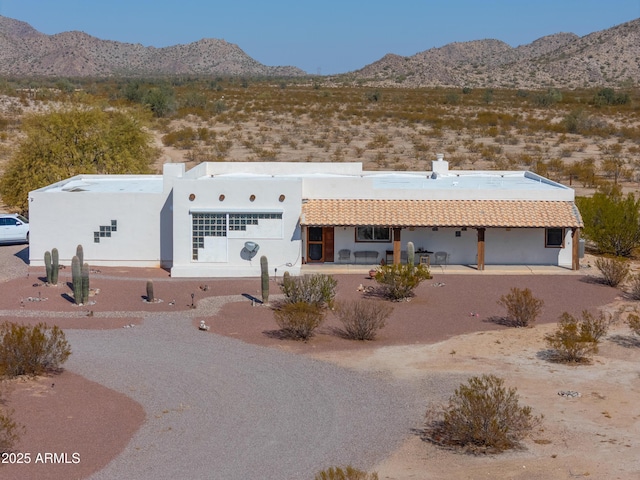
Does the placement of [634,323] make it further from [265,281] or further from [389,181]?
[389,181]

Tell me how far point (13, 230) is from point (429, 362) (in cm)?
2018

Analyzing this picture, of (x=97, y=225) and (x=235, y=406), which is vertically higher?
(x=97, y=225)

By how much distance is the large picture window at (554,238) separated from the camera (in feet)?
99.0

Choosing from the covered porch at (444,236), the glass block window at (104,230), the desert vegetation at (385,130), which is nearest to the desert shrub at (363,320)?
the covered porch at (444,236)

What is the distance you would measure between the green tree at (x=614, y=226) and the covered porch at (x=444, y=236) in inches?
122

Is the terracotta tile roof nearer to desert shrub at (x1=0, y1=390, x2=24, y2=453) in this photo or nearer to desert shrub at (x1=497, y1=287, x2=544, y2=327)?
desert shrub at (x1=497, y1=287, x2=544, y2=327)

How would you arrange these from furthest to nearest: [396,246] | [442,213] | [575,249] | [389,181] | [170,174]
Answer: [389,181] < [170,174] < [442,213] < [396,246] < [575,249]

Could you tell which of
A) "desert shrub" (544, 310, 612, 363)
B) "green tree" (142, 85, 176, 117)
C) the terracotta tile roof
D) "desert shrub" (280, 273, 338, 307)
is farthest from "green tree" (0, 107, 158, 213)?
"green tree" (142, 85, 176, 117)

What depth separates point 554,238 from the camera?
30.3 meters

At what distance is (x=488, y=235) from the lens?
30.2m

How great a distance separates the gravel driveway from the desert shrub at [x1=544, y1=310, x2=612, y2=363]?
394 centimetres

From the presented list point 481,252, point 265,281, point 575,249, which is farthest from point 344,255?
point 575,249

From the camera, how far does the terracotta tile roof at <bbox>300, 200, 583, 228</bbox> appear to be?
29.1 m

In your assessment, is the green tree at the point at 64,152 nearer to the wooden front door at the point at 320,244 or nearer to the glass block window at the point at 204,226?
the glass block window at the point at 204,226
